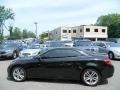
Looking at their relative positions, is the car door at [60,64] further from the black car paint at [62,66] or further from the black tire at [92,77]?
the black tire at [92,77]

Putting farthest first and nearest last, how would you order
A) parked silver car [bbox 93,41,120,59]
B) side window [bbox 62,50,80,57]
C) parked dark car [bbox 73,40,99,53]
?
parked silver car [bbox 93,41,120,59], parked dark car [bbox 73,40,99,53], side window [bbox 62,50,80,57]

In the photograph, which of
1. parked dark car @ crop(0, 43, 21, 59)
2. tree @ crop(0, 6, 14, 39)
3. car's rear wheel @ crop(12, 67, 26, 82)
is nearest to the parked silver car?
parked dark car @ crop(0, 43, 21, 59)

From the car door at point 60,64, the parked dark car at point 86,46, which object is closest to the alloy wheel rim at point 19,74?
the car door at point 60,64

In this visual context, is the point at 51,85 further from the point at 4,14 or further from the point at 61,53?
the point at 4,14

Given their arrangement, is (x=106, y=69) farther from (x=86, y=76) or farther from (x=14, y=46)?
(x=14, y=46)

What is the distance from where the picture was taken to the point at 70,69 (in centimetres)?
1073

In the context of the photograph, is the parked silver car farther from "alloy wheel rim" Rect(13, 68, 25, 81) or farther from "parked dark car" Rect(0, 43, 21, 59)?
"alloy wheel rim" Rect(13, 68, 25, 81)

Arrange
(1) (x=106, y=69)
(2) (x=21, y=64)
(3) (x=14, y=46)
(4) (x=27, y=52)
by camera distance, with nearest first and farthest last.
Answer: (1) (x=106, y=69), (2) (x=21, y=64), (4) (x=27, y=52), (3) (x=14, y=46)

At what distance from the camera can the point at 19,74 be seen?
37.4ft

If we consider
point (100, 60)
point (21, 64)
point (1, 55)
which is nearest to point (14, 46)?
point (1, 55)

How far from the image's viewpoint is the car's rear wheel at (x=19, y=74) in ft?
37.3

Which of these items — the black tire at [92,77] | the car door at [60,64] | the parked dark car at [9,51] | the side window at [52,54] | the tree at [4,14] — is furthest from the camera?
the tree at [4,14]

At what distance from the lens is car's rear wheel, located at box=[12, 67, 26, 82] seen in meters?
11.4

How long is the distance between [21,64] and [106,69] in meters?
3.44
